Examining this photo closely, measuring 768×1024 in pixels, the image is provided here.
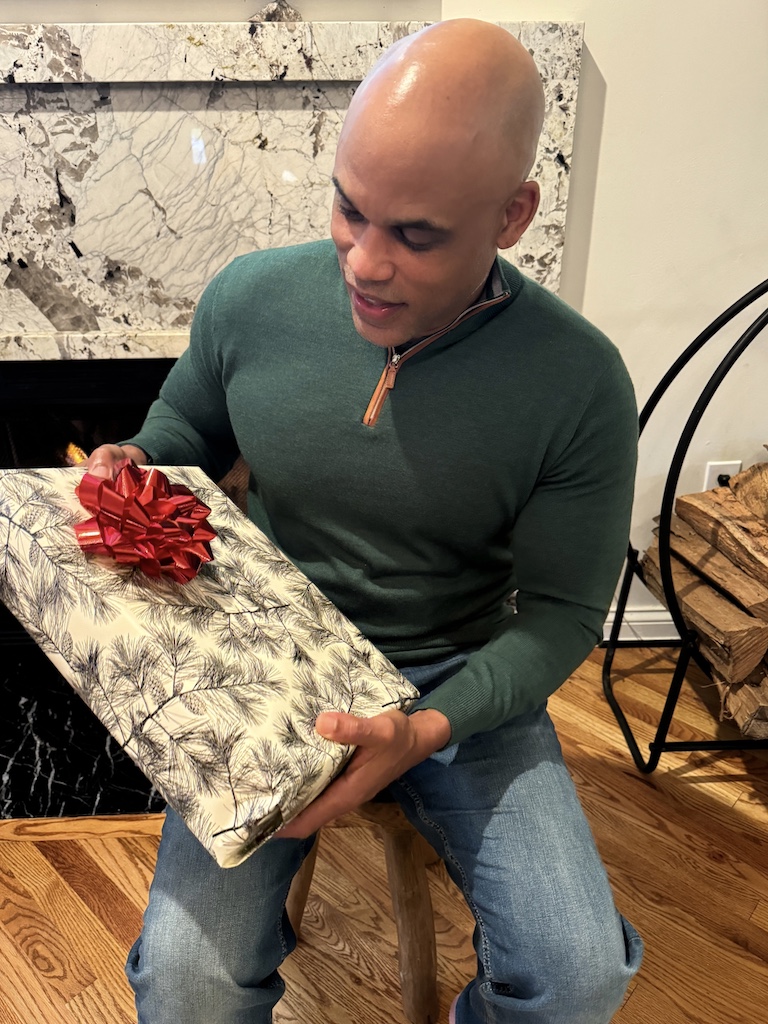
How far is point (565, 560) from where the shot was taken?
890mm

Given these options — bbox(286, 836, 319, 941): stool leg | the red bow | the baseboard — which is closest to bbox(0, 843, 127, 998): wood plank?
bbox(286, 836, 319, 941): stool leg

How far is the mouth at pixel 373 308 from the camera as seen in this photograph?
76 cm

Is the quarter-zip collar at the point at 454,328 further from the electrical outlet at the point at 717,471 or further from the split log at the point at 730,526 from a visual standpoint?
the electrical outlet at the point at 717,471

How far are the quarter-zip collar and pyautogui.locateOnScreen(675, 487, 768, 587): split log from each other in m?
0.82

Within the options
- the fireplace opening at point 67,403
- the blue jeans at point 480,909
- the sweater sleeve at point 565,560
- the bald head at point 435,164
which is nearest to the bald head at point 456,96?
the bald head at point 435,164

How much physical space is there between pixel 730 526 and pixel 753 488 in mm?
162

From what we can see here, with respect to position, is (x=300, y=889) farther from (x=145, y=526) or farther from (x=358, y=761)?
(x=145, y=526)

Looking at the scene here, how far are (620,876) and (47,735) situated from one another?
42.8 inches

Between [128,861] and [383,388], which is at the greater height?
[383,388]

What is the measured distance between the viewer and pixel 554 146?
1.39m

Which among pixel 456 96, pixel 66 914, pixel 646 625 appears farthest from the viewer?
pixel 646 625

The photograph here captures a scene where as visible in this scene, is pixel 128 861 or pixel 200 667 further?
pixel 128 861

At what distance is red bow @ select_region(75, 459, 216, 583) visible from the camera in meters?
0.69

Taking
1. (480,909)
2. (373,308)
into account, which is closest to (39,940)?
(480,909)
